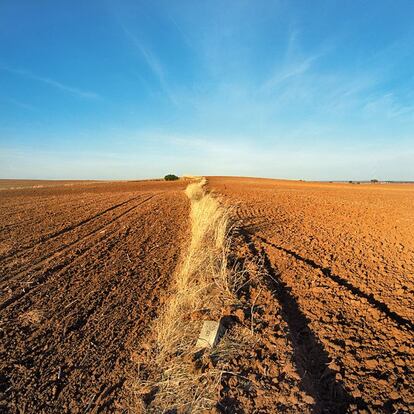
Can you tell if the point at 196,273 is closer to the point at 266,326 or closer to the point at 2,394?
the point at 266,326

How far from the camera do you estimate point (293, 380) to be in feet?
9.93

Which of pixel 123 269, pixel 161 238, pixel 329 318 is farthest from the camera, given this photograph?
pixel 161 238

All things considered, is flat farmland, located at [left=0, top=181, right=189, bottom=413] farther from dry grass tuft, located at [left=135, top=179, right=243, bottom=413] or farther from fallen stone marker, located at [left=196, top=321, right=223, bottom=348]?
fallen stone marker, located at [left=196, top=321, right=223, bottom=348]

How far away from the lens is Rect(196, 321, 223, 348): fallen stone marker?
3.38m

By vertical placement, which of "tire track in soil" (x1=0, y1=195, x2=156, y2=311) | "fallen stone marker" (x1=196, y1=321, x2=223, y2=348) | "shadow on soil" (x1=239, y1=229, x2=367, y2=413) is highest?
"fallen stone marker" (x1=196, y1=321, x2=223, y2=348)

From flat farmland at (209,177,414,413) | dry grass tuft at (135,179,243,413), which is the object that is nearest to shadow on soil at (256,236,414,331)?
flat farmland at (209,177,414,413)

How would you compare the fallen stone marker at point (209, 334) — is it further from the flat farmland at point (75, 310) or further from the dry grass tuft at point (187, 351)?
the flat farmland at point (75, 310)

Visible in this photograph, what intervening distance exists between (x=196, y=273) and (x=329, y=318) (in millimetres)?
2186

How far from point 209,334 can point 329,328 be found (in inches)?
65.2

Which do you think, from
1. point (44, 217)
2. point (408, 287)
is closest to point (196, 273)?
point (408, 287)

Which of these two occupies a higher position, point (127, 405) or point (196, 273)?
point (196, 273)

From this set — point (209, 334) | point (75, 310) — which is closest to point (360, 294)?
point (209, 334)

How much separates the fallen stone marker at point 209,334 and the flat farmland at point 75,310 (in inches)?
32.8

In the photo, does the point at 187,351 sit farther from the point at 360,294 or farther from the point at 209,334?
the point at 360,294
